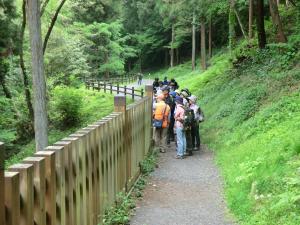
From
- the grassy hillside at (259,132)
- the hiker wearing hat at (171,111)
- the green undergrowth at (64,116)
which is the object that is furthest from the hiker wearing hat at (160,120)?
the green undergrowth at (64,116)

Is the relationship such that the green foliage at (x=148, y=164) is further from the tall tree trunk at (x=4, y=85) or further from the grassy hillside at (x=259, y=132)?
the tall tree trunk at (x=4, y=85)

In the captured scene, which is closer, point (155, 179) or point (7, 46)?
point (155, 179)

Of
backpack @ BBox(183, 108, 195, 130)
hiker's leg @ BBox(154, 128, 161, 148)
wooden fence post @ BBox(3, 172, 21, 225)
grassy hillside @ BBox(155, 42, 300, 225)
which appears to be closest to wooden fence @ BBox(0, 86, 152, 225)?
wooden fence post @ BBox(3, 172, 21, 225)

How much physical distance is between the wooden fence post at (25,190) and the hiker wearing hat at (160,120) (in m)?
9.82

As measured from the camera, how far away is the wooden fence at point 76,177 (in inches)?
134

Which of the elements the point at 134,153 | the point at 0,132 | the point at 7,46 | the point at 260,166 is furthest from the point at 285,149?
the point at 7,46

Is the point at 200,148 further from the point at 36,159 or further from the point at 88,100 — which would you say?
the point at 88,100

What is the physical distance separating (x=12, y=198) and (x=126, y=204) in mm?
4553

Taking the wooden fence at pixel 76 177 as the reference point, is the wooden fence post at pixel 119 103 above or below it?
above

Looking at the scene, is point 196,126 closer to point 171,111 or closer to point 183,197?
point 171,111

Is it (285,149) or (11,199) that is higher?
(11,199)

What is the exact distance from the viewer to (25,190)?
11.3 feet

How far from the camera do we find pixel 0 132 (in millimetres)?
21219

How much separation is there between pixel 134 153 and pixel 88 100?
90.9 ft
